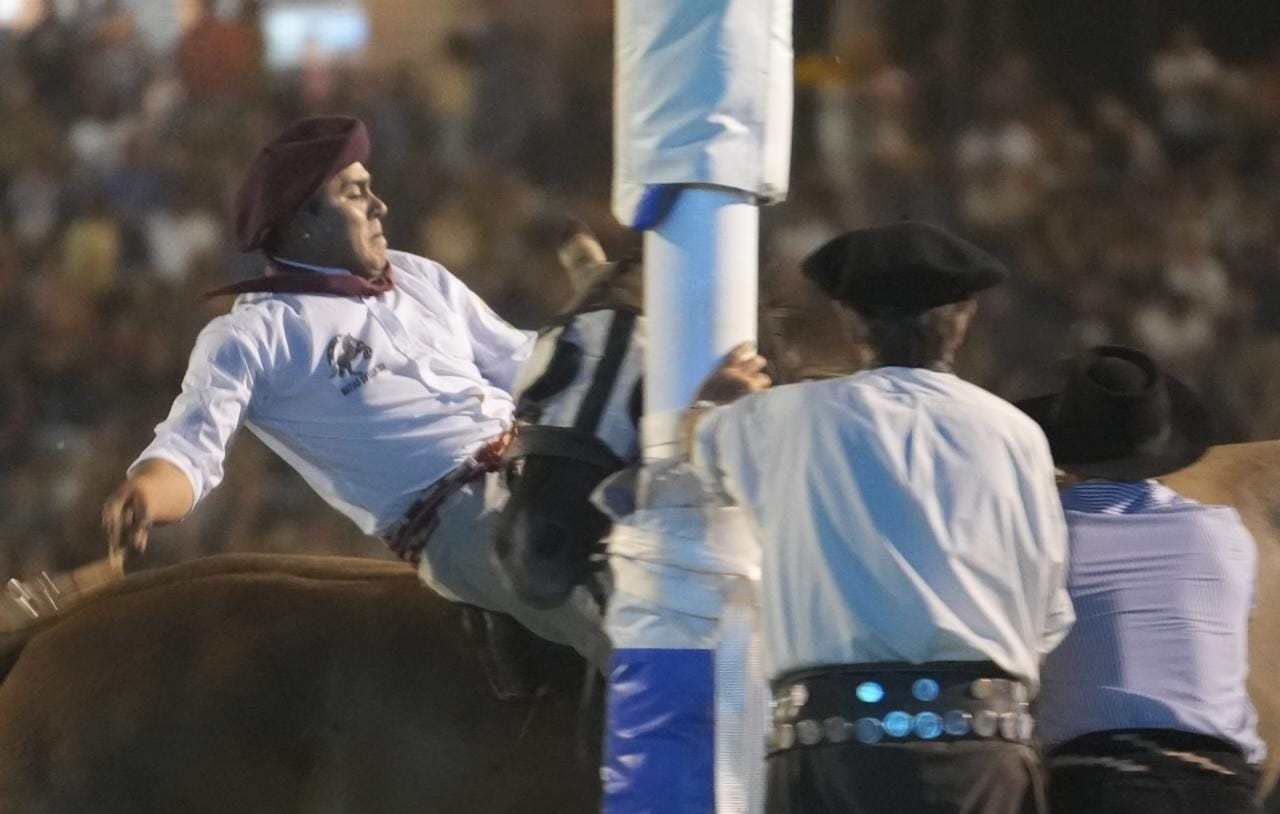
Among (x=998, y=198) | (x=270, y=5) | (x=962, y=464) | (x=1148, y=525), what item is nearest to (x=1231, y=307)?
(x=998, y=198)

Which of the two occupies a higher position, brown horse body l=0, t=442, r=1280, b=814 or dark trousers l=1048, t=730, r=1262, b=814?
dark trousers l=1048, t=730, r=1262, b=814

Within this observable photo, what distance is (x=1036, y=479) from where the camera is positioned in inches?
97.4

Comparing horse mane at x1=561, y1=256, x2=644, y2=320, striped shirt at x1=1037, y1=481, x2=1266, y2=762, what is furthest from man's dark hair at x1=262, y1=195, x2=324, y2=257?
striped shirt at x1=1037, y1=481, x2=1266, y2=762

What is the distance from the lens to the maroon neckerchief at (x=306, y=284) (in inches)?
141

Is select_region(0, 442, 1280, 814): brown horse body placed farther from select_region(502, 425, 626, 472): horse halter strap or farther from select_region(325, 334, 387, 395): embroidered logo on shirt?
select_region(502, 425, 626, 472): horse halter strap

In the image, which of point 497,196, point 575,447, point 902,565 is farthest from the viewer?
point 497,196

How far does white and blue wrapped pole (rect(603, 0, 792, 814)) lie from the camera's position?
262cm

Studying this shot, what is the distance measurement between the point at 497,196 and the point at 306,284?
13.2 feet

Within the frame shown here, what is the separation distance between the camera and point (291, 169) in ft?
11.8

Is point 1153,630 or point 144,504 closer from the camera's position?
point 1153,630

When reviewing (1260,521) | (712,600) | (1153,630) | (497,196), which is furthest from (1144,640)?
(497,196)

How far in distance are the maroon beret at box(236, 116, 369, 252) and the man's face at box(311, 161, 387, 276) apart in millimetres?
32

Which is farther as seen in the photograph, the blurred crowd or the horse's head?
the blurred crowd

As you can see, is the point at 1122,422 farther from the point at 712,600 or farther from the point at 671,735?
the point at 671,735
